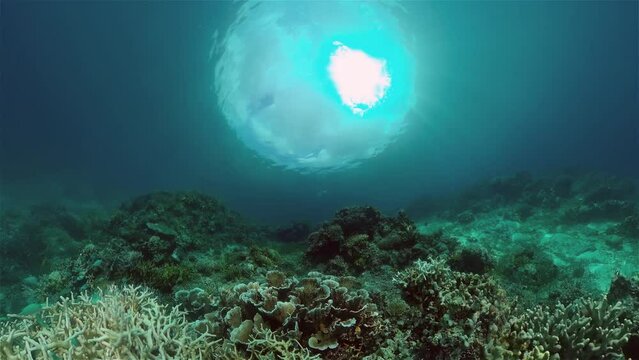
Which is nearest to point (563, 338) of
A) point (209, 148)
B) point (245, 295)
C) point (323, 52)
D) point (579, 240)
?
point (245, 295)

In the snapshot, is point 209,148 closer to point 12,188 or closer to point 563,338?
point 12,188

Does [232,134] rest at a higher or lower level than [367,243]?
higher

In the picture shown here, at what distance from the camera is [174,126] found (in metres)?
57.8

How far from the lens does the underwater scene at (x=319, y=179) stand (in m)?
4.74

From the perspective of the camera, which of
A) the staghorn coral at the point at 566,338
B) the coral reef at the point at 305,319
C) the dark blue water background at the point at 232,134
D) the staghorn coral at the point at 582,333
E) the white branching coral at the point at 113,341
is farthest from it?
the dark blue water background at the point at 232,134

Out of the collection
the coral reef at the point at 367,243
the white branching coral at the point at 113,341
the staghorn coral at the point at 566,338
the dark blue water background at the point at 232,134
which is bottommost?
the white branching coral at the point at 113,341

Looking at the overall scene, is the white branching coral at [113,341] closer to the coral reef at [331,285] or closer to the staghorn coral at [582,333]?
the coral reef at [331,285]

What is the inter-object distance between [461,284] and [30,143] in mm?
82347

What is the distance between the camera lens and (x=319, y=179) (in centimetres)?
6228

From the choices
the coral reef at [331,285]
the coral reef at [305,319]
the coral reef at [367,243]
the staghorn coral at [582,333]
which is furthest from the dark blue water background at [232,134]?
the staghorn coral at [582,333]

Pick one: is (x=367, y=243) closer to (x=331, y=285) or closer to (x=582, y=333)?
(x=331, y=285)

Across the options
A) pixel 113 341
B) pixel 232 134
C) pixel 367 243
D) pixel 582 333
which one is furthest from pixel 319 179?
pixel 113 341

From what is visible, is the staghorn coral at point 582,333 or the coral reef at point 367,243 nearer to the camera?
the staghorn coral at point 582,333

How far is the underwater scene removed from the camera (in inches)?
187
